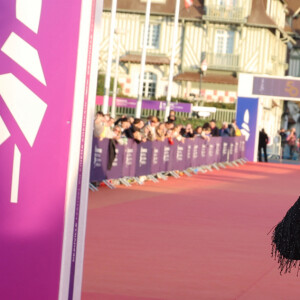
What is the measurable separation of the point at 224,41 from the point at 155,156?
43.8 m

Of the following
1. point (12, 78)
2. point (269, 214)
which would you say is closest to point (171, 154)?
point (269, 214)

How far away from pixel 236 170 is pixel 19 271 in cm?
2904

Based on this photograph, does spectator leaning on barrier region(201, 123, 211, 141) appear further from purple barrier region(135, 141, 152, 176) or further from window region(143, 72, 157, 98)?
window region(143, 72, 157, 98)

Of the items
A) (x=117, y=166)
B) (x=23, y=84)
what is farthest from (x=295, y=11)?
(x=23, y=84)

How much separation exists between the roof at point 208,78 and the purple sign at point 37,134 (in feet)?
199

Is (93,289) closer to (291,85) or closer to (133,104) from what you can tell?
(291,85)

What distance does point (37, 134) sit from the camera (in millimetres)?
6293

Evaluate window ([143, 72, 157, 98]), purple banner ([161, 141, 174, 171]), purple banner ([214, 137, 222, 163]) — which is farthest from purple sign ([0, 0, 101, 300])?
window ([143, 72, 157, 98])

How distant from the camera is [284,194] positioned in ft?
78.0

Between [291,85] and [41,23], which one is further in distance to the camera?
[291,85]

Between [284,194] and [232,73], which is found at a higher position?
[232,73]

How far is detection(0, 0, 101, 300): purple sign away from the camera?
6.26 metres

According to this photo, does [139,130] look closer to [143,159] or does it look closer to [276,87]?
[143,159]

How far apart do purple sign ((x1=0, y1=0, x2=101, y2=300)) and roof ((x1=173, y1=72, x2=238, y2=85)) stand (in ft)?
199
